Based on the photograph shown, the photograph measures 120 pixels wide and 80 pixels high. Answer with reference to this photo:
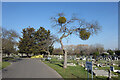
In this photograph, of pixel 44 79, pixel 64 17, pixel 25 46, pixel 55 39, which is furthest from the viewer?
pixel 25 46

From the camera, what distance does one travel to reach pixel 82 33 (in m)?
14.9

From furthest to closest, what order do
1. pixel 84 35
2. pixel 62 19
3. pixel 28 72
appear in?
1. pixel 84 35
2. pixel 62 19
3. pixel 28 72

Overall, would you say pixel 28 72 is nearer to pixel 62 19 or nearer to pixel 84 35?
pixel 62 19

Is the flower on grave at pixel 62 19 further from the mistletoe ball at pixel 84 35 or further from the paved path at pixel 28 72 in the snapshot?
the paved path at pixel 28 72

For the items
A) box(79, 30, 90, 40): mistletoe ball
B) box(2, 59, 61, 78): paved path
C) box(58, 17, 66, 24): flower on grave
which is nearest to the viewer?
box(2, 59, 61, 78): paved path

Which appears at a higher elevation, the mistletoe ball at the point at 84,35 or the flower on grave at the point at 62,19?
the flower on grave at the point at 62,19

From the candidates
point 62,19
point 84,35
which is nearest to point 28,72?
point 62,19

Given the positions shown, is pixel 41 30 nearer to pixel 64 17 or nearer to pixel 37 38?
pixel 37 38

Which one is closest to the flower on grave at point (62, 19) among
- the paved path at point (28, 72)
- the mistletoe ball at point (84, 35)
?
the mistletoe ball at point (84, 35)

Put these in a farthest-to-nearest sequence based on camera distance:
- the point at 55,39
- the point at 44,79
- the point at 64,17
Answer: the point at 55,39 < the point at 64,17 < the point at 44,79

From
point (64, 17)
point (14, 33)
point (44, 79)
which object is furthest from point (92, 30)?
point (14, 33)

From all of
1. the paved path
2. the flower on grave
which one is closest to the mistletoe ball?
the flower on grave

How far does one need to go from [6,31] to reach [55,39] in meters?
10.1

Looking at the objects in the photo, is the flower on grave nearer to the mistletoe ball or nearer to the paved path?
the mistletoe ball
